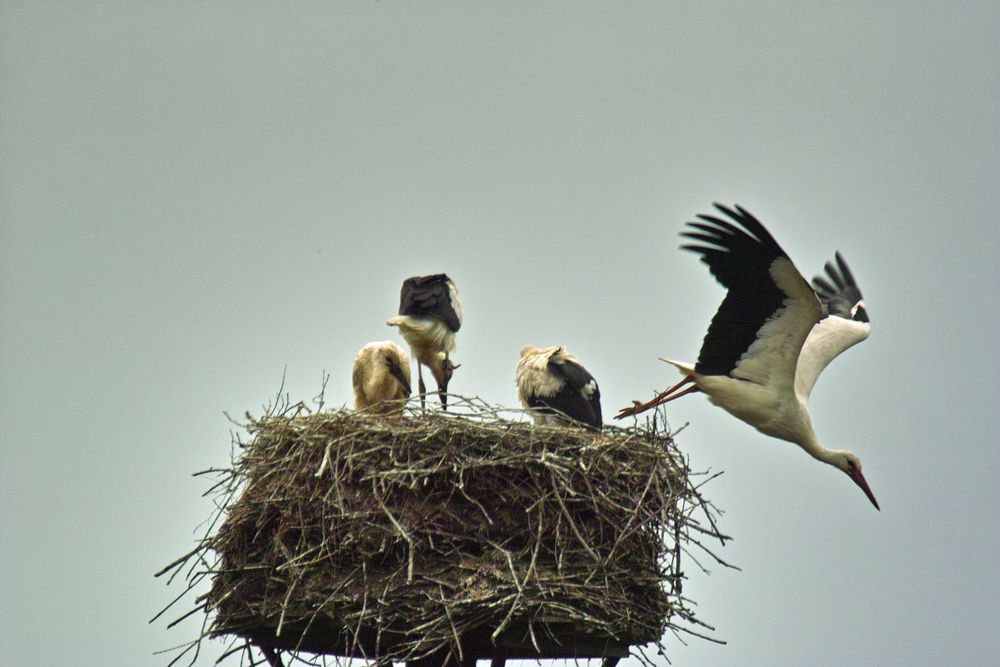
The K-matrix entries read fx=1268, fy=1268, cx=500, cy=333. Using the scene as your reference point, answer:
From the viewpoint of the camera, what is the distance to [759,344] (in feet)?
27.2

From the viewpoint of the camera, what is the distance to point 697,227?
8.02 m

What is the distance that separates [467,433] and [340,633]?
3.66ft

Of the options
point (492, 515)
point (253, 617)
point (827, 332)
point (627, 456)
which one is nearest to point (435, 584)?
point (492, 515)

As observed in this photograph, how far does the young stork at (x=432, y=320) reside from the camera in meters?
8.61

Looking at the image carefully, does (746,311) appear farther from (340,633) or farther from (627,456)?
(340,633)

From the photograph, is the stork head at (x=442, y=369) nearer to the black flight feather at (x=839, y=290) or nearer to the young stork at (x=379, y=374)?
the young stork at (x=379, y=374)

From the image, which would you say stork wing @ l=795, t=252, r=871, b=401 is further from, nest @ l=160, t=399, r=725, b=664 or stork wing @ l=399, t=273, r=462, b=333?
nest @ l=160, t=399, r=725, b=664

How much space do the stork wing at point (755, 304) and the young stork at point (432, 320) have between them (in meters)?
1.72

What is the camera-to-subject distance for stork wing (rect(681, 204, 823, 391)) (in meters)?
7.89

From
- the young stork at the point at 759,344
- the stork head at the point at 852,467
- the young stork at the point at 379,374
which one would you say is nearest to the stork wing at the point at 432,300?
the young stork at the point at 379,374

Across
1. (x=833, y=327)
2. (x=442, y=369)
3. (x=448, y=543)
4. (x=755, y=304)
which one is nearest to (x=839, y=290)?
(x=833, y=327)

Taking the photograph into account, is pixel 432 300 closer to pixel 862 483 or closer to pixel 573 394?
pixel 573 394

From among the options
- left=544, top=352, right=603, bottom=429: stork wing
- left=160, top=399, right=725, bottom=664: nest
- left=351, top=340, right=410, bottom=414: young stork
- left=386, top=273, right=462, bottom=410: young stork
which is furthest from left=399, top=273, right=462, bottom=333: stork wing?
left=160, top=399, right=725, bottom=664: nest

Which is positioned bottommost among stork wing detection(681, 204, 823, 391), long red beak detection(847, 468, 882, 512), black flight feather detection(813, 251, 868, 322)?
long red beak detection(847, 468, 882, 512)
